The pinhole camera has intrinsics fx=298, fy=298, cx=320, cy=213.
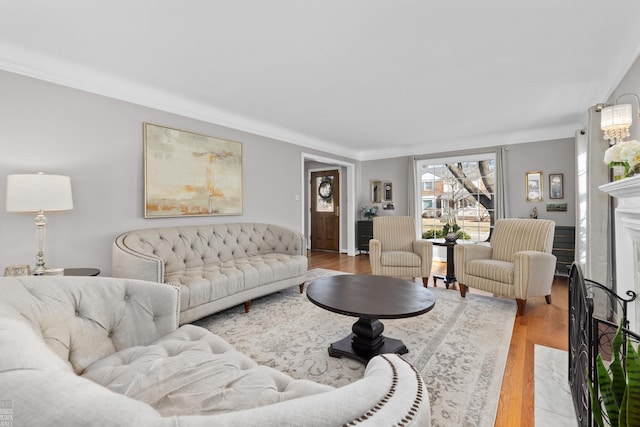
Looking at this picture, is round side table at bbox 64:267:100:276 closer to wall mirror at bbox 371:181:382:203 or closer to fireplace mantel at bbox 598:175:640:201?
fireplace mantel at bbox 598:175:640:201

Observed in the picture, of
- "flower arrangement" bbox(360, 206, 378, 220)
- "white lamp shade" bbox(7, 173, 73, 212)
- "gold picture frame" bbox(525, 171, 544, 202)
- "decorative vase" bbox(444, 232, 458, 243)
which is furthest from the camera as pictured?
"flower arrangement" bbox(360, 206, 378, 220)

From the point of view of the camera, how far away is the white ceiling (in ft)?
6.57

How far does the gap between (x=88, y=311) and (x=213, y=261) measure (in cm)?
222

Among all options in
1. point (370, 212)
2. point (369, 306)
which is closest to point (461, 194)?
point (370, 212)

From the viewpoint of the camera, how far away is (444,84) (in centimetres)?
316

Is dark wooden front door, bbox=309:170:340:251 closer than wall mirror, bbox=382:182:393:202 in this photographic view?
No

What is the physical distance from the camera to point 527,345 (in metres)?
2.43

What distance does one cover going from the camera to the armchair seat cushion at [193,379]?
1.00 m

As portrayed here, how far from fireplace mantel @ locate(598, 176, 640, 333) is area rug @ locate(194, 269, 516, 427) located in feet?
2.87

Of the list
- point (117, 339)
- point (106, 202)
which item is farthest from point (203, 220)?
point (117, 339)

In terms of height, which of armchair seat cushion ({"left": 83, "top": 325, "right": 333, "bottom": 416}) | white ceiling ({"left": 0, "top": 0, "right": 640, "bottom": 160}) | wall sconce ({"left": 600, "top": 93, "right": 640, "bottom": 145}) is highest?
white ceiling ({"left": 0, "top": 0, "right": 640, "bottom": 160})

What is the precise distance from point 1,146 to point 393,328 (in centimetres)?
367

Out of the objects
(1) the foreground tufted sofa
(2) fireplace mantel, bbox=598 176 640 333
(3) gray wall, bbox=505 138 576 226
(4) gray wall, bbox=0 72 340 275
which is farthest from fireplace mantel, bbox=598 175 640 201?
(4) gray wall, bbox=0 72 340 275

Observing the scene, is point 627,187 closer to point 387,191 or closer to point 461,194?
point 461,194
